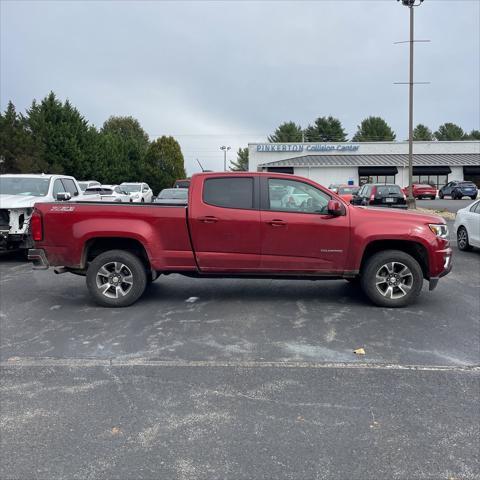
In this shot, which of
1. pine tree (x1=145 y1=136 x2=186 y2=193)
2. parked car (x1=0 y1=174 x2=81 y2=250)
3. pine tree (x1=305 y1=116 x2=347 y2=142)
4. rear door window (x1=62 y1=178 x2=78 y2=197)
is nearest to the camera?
parked car (x1=0 y1=174 x2=81 y2=250)

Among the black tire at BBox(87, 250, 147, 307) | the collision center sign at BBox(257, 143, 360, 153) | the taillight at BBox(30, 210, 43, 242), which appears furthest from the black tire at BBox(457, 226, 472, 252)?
the collision center sign at BBox(257, 143, 360, 153)

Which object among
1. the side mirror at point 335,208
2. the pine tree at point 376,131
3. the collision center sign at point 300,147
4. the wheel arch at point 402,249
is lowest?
the wheel arch at point 402,249

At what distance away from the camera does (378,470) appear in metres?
3.04

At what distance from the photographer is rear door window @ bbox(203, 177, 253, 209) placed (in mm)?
6875

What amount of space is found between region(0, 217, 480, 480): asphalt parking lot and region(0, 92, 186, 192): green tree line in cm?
2297

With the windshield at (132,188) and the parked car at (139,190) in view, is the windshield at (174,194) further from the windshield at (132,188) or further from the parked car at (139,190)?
the windshield at (132,188)

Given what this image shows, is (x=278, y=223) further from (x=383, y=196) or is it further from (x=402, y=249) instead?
(x=383, y=196)

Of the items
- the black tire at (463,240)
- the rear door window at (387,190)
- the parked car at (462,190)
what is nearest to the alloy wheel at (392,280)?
the black tire at (463,240)

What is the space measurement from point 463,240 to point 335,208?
7286 mm

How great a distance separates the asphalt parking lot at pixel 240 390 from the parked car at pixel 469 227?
4951 millimetres

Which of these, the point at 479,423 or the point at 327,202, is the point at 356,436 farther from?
the point at 327,202

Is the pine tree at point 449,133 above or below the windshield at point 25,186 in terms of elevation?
above

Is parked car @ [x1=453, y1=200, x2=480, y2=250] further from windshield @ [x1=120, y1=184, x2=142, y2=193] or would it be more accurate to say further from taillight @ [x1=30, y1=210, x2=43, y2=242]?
windshield @ [x1=120, y1=184, x2=142, y2=193]

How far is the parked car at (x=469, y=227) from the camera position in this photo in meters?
11.6
